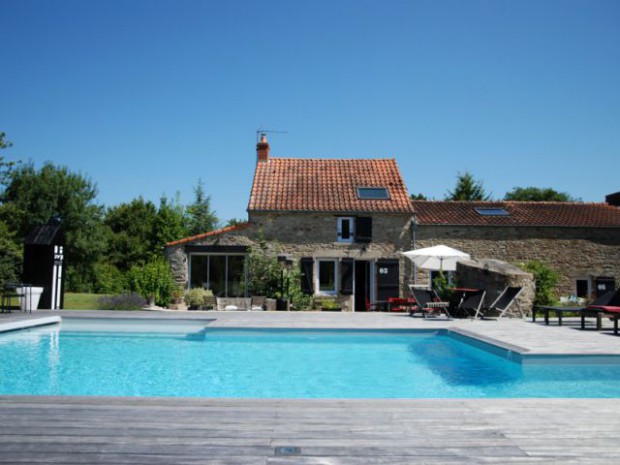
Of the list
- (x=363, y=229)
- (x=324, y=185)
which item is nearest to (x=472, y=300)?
(x=363, y=229)

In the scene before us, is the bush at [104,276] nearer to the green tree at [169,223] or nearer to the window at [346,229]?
the green tree at [169,223]

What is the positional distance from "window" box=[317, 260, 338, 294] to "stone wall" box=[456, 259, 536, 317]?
4784 mm

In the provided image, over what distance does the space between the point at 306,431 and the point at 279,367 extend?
462cm

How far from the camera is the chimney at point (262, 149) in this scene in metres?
20.9

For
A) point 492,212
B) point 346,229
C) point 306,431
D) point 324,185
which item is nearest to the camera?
point 306,431

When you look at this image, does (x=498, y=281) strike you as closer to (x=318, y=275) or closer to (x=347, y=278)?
(x=347, y=278)

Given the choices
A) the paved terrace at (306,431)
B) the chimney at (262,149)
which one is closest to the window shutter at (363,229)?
the chimney at (262,149)

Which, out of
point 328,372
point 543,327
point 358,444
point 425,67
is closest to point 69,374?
point 328,372

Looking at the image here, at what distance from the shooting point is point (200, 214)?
33.7m

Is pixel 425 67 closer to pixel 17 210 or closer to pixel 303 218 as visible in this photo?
pixel 303 218

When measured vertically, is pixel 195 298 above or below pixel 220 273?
below

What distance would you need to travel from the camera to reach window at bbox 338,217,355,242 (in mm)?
18312

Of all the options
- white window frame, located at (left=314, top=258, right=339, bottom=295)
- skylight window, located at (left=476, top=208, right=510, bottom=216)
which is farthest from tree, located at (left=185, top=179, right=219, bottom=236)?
skylight window, located at (left=476, top=208, right=510, bottom=216)

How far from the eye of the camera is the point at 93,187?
35719mm
